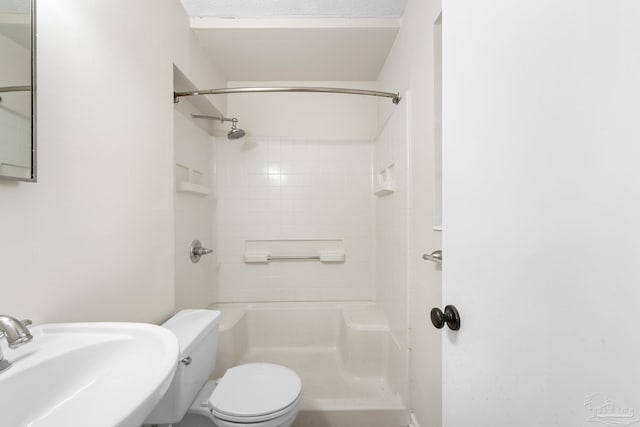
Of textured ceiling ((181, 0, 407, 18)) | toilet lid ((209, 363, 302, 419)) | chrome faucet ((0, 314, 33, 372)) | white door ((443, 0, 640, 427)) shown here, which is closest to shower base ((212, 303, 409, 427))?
toilet lid ((209, 363, 302, 419))

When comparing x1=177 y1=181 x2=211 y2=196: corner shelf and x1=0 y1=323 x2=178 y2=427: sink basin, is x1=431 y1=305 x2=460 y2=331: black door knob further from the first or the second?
x1=177 y1=181 x2=211 y2=196: corner shelf

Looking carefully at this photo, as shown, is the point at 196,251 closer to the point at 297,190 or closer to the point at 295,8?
the point at 297,190

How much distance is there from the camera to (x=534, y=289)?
40 cm

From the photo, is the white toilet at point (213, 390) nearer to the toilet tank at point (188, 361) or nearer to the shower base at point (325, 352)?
the toilet tank at point (188, 361)

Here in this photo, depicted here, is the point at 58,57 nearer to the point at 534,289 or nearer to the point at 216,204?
the point at 534,289

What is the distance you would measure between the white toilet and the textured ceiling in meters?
1.69

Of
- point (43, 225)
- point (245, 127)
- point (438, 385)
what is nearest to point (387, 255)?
point (438, 385)

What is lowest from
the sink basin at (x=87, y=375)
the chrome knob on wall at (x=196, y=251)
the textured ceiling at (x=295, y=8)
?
the sink basin at (x=87, y=375)

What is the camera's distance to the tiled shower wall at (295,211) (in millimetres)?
2420

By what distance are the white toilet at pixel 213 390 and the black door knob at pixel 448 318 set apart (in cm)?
84

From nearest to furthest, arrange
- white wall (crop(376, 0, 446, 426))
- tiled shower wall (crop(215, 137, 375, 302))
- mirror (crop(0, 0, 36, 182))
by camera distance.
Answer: mirror (crop(0, 0, 36, 182)), white wall (crop(376, 0, 446, 426)), tiled shower wall (crop(215, 137, 375, 302))

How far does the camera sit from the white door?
297 millimetres

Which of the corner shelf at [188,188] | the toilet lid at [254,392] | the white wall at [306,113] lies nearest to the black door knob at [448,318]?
the toilet lid at [254,392]

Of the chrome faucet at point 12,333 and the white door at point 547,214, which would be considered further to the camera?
the chrome faucet at point 12,333
